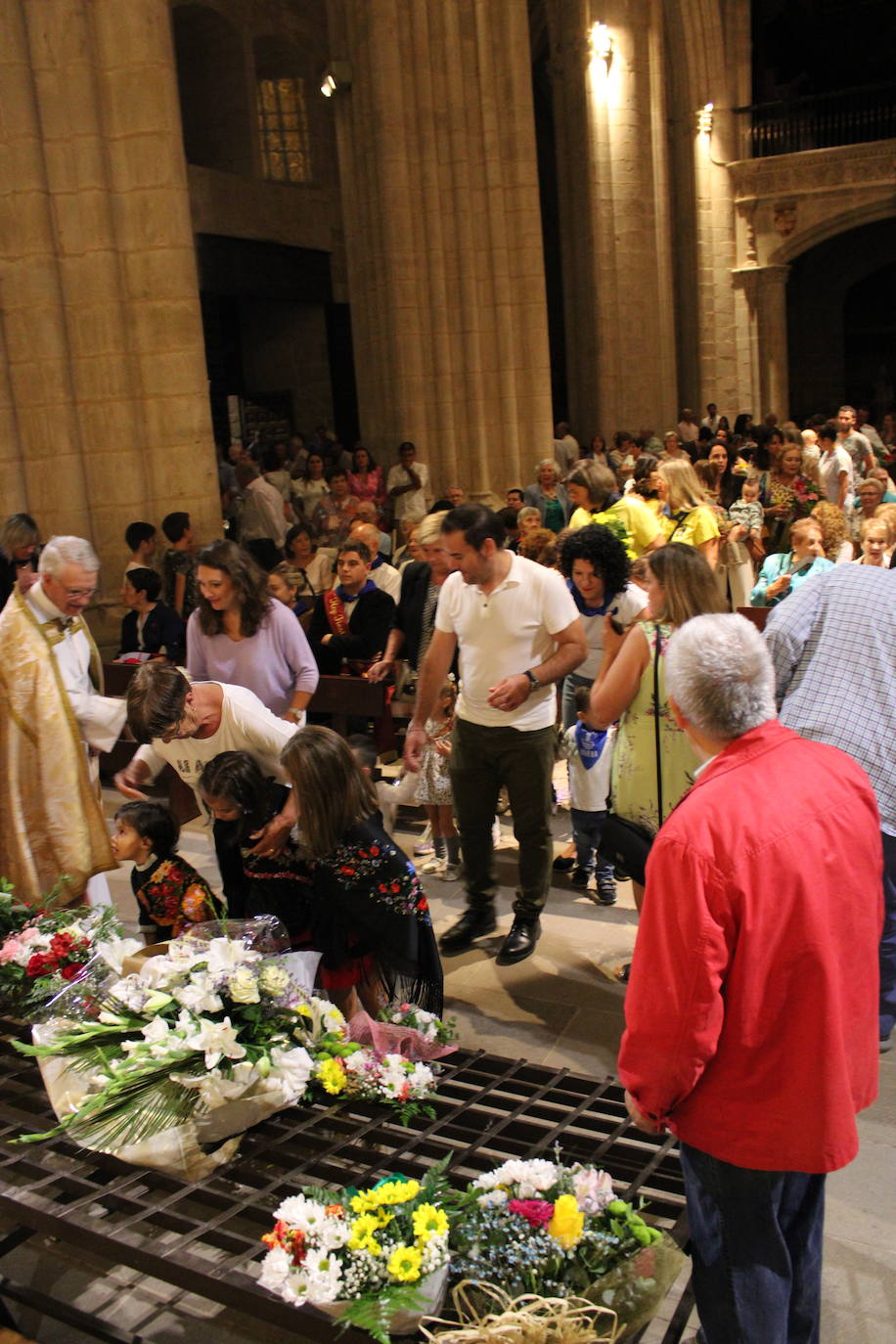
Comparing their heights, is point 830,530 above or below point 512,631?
above

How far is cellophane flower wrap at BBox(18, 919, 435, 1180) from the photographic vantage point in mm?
2670

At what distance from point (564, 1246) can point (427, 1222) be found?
251 mm

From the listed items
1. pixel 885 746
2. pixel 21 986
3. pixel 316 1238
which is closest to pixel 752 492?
pixel 885 746

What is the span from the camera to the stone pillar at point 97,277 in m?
8.25

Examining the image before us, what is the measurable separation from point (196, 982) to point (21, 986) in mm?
881

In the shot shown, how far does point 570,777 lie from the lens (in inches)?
207

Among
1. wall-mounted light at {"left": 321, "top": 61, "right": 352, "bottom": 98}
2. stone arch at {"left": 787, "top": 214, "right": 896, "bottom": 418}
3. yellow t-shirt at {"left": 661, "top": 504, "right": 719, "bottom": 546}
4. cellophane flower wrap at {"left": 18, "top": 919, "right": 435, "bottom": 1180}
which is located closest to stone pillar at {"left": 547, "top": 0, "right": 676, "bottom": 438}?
wall-mounted light at {"left": 321, "top": 61, "right": 352, "bottom": 98}

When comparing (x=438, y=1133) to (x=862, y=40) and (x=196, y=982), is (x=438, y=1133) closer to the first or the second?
(x=196, y=982)

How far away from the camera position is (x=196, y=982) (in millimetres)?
2850

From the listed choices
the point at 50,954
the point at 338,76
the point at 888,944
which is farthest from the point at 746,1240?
the point at 338,76

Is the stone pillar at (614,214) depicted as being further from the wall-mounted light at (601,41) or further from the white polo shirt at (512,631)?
the white polo shirt at (512,631)

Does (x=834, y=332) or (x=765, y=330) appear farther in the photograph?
(x=834, y=332)

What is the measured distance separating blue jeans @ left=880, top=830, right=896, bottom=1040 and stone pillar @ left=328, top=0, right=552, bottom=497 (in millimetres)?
10133

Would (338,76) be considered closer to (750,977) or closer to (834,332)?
(750,977)
